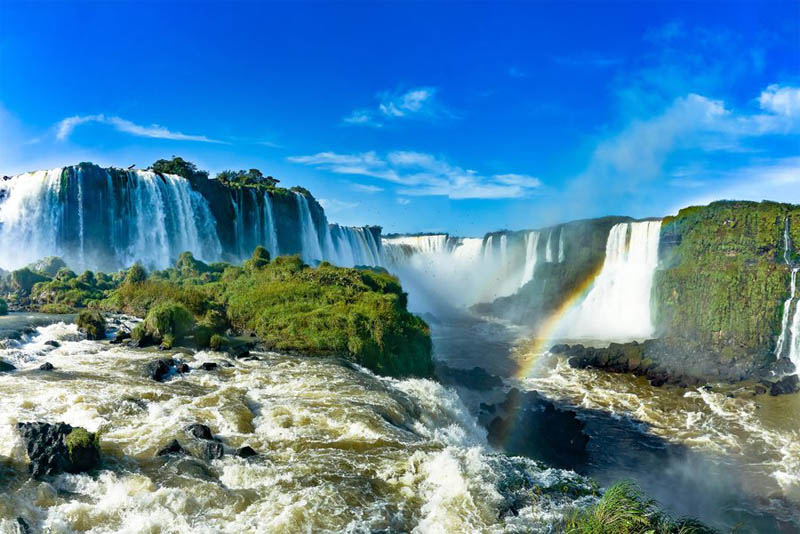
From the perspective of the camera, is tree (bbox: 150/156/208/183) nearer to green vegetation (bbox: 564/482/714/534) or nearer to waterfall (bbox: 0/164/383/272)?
→ waterfall (bbox: 0/164/383/272)

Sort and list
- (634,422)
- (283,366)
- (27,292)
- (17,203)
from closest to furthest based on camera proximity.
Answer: (283,366), (634,422), (27,292), (17,203)

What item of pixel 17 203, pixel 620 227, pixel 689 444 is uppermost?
pixel 620 227

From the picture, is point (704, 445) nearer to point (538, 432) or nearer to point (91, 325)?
point (538, 432)

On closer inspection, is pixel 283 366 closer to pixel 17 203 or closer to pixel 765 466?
pixel 765 466

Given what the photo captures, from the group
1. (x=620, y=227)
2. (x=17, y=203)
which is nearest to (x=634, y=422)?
(x=620, y=227)

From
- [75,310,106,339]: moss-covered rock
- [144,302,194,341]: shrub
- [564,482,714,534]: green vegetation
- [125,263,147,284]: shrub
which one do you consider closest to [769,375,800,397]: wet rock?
[564,482,714,534]: green vegetation

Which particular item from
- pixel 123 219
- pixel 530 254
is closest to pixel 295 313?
pixel 123 219
